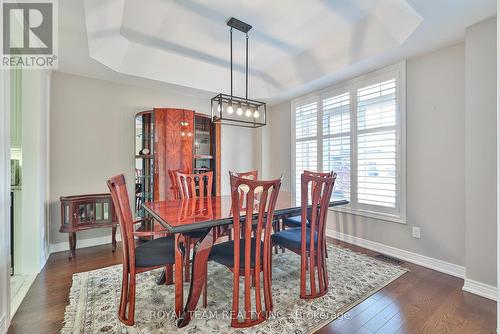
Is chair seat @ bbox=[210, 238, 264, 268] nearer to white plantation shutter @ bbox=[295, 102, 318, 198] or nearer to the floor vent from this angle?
the floor vent

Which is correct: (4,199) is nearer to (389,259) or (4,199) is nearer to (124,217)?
(124,217)

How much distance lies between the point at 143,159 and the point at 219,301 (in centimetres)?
260

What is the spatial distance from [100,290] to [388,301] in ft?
8.44

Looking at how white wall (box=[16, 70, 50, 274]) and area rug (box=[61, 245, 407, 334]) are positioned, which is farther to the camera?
white wall (box=[16, 70, 50, 274])

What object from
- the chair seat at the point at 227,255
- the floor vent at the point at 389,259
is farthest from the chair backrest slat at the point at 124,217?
the floor vent at the point at 389,259

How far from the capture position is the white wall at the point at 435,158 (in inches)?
99.2

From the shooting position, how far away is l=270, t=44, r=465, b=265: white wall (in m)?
2.52

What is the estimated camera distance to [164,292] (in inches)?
84.5

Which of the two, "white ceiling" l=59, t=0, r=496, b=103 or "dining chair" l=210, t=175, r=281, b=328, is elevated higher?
"white ceiling" l=59, t=0, r=496, b=103

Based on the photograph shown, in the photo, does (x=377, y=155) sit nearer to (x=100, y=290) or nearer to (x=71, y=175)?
(x=100, y=290)

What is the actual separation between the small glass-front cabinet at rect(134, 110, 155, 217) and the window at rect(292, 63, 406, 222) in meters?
2.72

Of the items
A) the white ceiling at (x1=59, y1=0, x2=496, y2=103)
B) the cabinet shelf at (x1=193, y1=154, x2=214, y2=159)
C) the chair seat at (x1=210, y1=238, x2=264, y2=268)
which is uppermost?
the white ceiling at (x1=59, y1=0, x2=496, y2=103)

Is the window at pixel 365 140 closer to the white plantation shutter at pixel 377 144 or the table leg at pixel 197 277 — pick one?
the white plantation shutter at pixel 377 144

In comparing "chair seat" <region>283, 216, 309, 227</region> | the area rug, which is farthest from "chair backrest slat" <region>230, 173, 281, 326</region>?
"chair seat" <region>283, 216, 309, 227</region>
